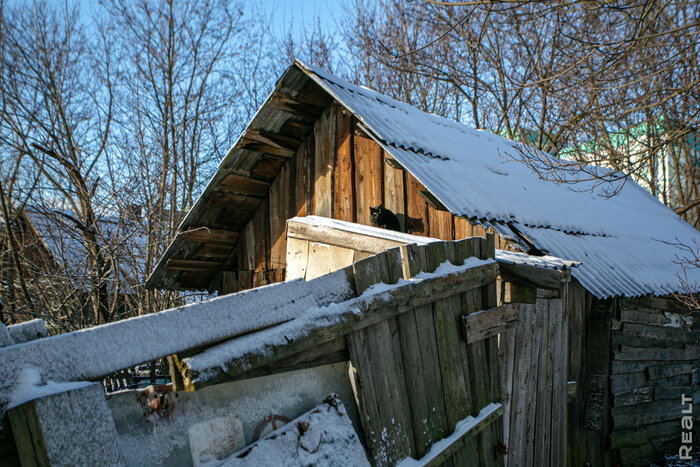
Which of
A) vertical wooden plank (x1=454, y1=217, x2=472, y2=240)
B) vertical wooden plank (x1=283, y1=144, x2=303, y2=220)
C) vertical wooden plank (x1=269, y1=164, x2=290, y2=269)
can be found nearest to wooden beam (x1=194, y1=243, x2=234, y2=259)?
vertical wooden plank (x1=269, y1=164, x2=290, y2=269)

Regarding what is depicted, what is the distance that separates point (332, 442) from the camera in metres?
2.15

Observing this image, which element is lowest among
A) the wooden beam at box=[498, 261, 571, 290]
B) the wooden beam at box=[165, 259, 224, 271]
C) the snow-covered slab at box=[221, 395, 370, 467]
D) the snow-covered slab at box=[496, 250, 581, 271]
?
the wooden beam at box=[165, 259, 224, 271]

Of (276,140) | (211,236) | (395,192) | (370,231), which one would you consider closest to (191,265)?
(211,236)

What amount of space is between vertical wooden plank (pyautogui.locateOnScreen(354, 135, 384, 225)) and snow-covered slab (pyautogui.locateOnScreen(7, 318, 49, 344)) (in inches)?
178

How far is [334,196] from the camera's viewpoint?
6559 mm

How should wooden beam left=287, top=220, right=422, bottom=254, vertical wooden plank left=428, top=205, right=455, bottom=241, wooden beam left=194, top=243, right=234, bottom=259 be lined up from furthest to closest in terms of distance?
wooden beam left=194, top=243, right=234, bottom=259
vertical wooden plank left=428, top=205, right=455, bottom=241
wooden beam left=287, top=220, right=422, bottom=254

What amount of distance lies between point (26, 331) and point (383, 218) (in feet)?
14.2

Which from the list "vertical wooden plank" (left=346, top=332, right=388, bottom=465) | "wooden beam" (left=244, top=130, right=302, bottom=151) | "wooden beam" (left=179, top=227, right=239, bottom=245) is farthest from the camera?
"wooden beam" (left=179, top=227, right=239, bottom=245)

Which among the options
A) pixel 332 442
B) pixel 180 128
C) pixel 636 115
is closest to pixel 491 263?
pixel 332 442

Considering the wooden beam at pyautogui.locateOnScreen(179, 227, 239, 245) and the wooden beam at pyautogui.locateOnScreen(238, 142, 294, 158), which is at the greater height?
the wooden beam at pyautogui.locateOnScreen(238, 142, 294, 158)

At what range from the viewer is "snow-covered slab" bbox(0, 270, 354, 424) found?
4.98 ft

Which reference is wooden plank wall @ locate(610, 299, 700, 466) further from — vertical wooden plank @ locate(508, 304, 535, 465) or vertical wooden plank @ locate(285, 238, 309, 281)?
vertical wooden plank @ locate(285, 238, 309, 281)

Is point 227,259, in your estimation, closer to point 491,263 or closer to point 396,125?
point 396,125

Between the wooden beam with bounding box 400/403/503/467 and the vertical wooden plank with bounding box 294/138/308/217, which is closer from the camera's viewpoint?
the wooden beam with bounding box 400/403/503/467
